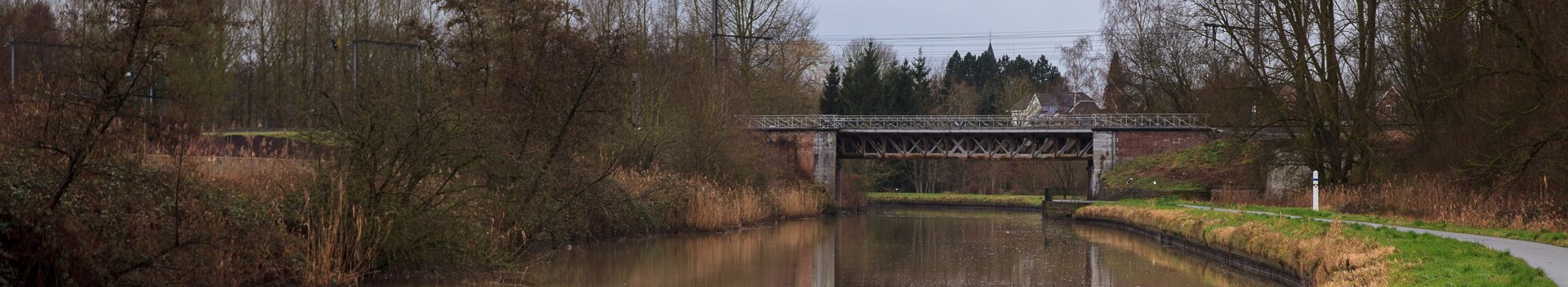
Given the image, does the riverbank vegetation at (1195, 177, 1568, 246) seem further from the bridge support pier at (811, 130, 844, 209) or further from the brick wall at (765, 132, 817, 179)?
the brick wall at (765, 132, 817, 179)

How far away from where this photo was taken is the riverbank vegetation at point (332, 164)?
1055 cm

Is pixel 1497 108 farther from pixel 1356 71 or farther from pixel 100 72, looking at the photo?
pixel 100 72

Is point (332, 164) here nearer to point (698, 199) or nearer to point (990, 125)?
point (698, 199)

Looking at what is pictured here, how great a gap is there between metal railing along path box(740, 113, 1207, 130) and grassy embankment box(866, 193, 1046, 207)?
722 centimetres

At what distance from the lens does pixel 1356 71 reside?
32.2m

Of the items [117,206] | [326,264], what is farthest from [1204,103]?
[117,206]

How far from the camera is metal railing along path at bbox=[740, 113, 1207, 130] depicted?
166 ft

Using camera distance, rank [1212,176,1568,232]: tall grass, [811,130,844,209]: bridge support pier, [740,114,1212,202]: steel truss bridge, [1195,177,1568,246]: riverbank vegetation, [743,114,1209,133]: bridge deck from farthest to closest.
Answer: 1. [811,130,844,209]: bridge support pier
2. [740,114,1212,202]: steel truss bridge
3. [743,114,1209,133]: bridge deck
4. [1212,176,1568,232]: tall grass
5. [1195,177,1568,246]: riverbank vegetation

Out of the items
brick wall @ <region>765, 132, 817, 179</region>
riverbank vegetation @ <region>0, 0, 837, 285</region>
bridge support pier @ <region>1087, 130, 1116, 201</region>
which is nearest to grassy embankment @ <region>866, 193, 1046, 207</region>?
brick wall @ <region>765, 132, 817, 179</region>

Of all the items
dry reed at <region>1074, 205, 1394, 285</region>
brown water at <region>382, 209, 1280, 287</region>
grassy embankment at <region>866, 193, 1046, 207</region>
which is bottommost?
grassy embankment at <region>866, 193, 1046, 207</region>

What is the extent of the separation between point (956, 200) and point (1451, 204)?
44399 mm

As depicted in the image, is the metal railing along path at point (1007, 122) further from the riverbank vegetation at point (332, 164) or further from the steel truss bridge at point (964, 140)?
the riverbank vegetation at point (332, 164)

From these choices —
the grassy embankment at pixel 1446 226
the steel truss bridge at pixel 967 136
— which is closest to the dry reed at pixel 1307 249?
the grassy embankment at pixel 1446 226

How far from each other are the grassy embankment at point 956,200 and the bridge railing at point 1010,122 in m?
6.99
